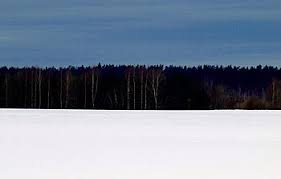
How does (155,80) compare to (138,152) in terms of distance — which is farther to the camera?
(155,80)

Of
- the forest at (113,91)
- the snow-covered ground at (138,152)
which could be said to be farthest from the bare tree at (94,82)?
the snow-covered ground at (138,152)

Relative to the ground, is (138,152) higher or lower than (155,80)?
lower

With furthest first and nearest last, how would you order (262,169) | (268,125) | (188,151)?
(268,125)
(188,151)
(262,169)

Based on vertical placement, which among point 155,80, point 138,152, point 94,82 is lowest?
point 138,152

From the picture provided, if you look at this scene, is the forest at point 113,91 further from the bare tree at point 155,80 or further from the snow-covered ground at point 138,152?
the snow-covered ground at point 138,152

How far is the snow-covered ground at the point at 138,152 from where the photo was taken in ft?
32.4

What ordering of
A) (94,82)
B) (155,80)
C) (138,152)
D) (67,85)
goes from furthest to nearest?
1. (94,82)
2. (155,80)
3. (67,85)
4. (138,152)

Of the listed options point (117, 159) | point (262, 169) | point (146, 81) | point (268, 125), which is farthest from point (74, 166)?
point (146, 81)

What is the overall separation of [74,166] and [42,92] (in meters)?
46.3

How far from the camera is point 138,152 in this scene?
1231 cm

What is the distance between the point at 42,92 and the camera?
185ft

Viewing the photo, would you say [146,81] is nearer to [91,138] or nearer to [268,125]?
[268,125]

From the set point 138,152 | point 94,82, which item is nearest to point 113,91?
point 94,82

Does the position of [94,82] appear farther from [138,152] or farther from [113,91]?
[138,152]
